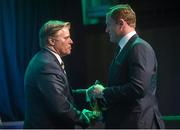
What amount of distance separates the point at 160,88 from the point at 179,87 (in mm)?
203

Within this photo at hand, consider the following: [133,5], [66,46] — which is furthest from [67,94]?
[133,5]

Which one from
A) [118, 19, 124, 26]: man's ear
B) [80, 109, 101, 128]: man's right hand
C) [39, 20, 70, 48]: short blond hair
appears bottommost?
[80, 109, 101, 128]: man's right hand

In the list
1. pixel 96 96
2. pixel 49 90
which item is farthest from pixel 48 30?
pixel 96 96

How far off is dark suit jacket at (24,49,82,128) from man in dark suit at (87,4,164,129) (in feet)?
0.77

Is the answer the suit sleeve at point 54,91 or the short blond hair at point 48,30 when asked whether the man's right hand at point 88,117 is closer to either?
the suit sleeve at point 54,91

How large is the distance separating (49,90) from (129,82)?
1.55 feet

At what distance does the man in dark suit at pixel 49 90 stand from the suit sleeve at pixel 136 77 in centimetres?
28

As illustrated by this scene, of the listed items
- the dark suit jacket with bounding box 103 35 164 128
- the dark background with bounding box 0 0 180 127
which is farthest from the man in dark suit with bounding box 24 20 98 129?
the dark background with bounding box 0 0 180 127

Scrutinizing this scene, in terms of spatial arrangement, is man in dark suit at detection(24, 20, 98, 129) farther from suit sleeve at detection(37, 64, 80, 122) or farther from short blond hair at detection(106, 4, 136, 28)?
short blond hair at detection(106, 4, 136, 28)

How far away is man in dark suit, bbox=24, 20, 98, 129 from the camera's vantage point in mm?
2641

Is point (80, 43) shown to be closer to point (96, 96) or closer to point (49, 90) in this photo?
point (96, 96)

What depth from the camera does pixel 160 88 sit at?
4.76m

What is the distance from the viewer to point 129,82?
2582 mm

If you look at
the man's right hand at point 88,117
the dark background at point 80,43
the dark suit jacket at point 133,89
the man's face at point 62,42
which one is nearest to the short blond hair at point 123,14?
the dark suit jacket at point 133,89
